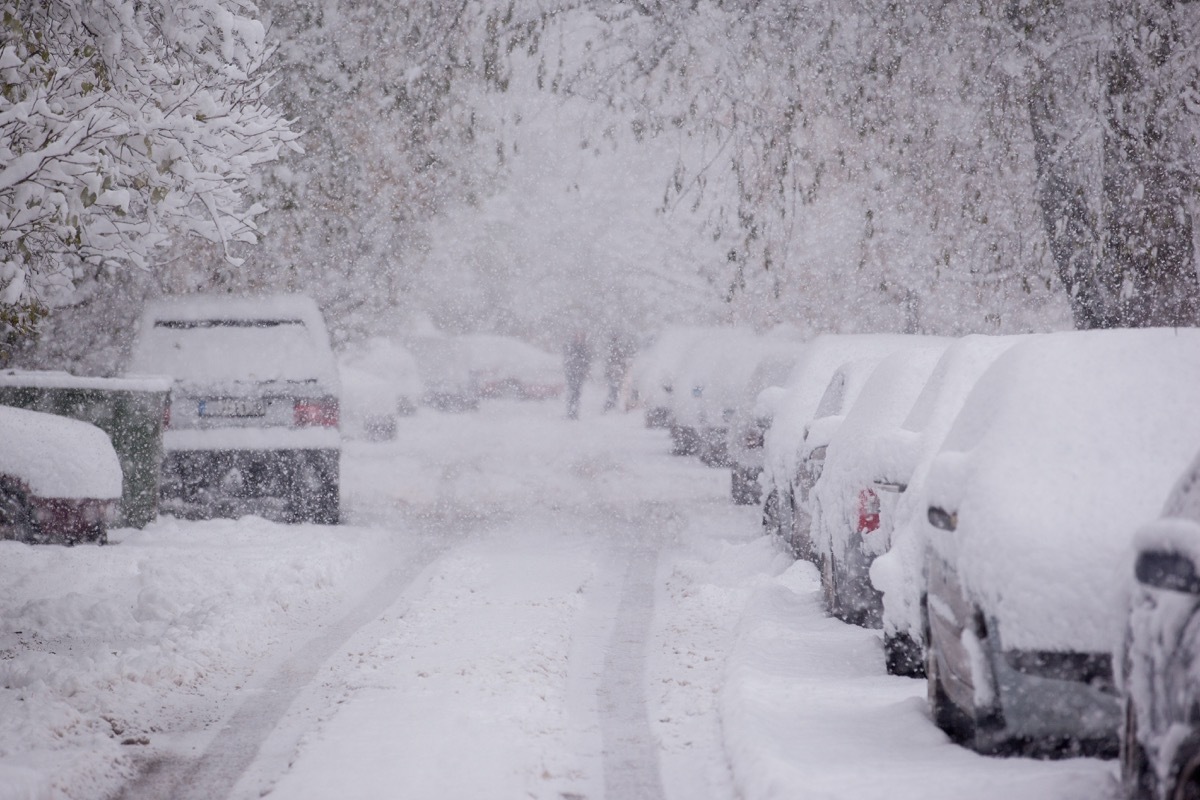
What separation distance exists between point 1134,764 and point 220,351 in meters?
11.0

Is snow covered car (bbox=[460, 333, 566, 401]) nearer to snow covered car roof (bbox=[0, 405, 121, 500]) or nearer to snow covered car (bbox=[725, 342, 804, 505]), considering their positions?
snow covered car (bbox=[725, 342, 804, 505])

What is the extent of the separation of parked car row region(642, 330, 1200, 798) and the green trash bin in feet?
25.5

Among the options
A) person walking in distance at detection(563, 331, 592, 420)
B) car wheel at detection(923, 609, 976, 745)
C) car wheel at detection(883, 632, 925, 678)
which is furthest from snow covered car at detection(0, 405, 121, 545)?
person walking in distance at detection(563, 331, 592, 420)

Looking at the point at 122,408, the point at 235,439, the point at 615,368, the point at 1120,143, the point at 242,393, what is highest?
the point at 1120,143

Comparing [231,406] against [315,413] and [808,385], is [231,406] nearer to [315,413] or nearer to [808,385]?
[315,413]

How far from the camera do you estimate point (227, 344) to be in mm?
13539

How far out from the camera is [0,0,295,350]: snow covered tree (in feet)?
23.9

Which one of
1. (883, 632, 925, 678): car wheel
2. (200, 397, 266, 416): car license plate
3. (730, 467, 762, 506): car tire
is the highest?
(200, 397, 266, 416): car license plate

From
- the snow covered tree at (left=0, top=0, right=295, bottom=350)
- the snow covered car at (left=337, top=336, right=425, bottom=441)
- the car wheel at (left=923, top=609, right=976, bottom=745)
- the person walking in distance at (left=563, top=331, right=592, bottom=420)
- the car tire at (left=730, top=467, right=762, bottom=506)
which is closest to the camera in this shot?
the car wheel at (left=923, top=609, right=976, bottom=745)

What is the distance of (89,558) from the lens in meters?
11.1

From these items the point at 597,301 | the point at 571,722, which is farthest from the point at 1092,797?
the point at 597,301

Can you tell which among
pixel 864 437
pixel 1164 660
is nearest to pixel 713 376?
pixel 864 437

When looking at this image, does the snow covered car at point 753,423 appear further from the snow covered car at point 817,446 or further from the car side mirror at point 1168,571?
the car side mirror at point 1168,571

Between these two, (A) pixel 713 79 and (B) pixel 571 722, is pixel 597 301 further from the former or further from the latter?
(B) pixel 571 722
